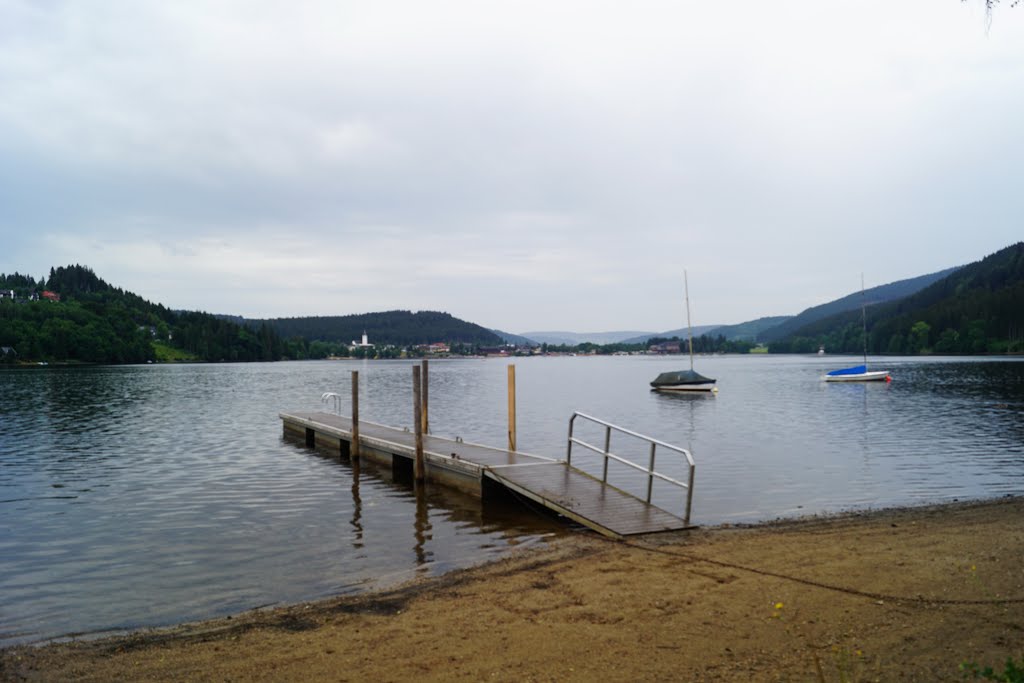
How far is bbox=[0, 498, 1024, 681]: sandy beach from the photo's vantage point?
6703 millimetres

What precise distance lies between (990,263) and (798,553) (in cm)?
22991

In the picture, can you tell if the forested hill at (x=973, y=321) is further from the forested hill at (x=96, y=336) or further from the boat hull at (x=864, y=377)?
the forested hill at (x=96, y=336)

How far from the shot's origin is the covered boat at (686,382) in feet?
216

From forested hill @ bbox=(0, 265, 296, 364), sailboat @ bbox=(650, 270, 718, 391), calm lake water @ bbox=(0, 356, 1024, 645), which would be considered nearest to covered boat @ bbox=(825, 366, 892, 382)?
sailboat @ bbox=(650, 270, 718, 391)

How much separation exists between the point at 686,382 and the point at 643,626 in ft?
200

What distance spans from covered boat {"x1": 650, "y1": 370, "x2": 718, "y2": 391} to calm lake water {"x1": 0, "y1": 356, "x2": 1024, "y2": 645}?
20987mm

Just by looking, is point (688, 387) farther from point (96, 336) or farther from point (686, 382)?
point (96, 336)

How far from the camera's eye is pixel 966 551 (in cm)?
1048

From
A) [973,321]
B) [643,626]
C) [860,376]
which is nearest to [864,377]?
[860,376]

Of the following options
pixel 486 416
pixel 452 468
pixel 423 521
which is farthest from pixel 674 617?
pixel 486 416

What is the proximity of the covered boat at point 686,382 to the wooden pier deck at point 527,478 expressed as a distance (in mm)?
44556

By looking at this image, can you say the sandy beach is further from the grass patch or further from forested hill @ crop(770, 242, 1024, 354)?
the grass patch


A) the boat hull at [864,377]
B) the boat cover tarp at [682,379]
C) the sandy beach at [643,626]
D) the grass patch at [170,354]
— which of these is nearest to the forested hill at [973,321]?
the boat hull at [864,377]

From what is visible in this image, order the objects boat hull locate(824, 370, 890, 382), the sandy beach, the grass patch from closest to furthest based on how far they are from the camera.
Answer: the sandy beach → boat hull locate(824, 370, 890, 382) → the grass patch
